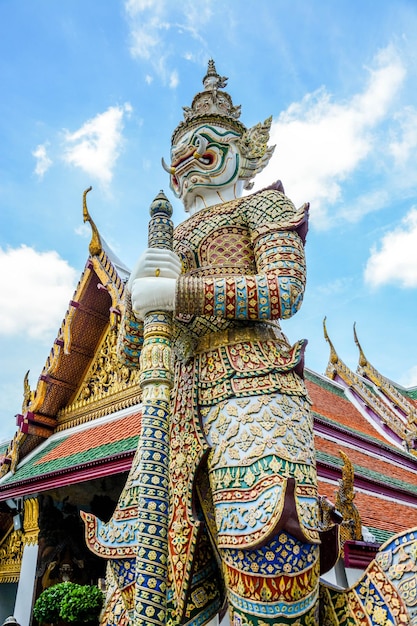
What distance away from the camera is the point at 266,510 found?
6.34 ft

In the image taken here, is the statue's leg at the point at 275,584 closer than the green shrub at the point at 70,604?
Yes

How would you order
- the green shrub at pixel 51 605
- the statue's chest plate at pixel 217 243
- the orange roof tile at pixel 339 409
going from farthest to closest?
the orange roof tile at pixel 339 409
the green shrub at pixel 51 605
the statue's chest plate at pixel 217 243

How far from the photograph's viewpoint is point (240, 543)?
1943mm

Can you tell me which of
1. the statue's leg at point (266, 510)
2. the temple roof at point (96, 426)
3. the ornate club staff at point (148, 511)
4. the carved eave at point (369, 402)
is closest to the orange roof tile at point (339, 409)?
the carved eave at point (369, 402)

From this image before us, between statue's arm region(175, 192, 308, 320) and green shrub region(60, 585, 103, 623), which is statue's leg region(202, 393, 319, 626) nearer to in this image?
statue's arm region(175, 192, 308, 320)

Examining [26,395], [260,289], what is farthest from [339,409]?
[260,289]

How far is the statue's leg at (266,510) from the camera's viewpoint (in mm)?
1897

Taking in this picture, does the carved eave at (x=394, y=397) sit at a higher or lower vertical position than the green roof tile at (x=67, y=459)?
higher

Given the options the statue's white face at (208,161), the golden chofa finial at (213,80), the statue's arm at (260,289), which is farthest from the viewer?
Answer: the golden chofa finial at (213,80)

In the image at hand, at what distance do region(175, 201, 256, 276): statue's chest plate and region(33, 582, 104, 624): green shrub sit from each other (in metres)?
2.46

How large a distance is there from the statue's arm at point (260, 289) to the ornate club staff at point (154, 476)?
0.57 ft

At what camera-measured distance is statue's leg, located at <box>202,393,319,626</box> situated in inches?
74.7

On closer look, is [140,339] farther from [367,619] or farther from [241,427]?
[367,619]

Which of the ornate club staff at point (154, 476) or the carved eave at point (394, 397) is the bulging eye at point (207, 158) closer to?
the ornate club staff at point (154, 476)
